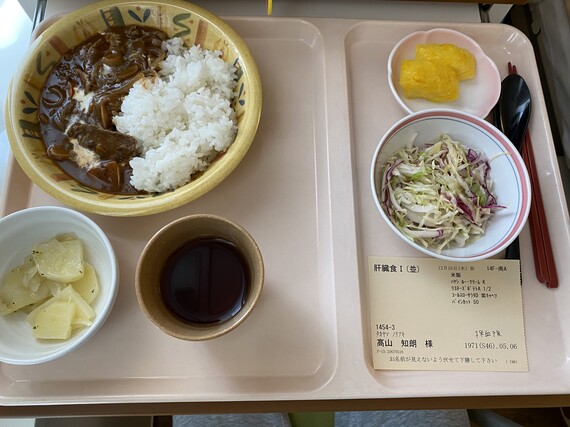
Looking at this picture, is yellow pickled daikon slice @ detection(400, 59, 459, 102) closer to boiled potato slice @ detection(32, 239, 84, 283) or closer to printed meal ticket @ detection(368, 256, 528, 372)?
printed meal ticket @ detection(368, 256, 528, 372)

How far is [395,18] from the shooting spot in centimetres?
126

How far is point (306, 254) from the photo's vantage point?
104 centimetres

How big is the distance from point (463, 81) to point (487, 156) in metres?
0.23

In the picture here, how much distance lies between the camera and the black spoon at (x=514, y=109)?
3.66ft

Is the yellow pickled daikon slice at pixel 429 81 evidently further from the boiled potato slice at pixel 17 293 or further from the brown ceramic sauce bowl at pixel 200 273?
the boiled potato slice at pixel 17 293

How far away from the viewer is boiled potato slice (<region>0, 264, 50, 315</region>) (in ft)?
2.95

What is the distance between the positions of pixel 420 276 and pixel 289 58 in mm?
641

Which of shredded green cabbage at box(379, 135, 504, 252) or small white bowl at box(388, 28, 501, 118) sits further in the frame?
small white bowl at box(388, 28, 501, 118)

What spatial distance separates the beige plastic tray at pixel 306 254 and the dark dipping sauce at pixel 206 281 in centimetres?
7

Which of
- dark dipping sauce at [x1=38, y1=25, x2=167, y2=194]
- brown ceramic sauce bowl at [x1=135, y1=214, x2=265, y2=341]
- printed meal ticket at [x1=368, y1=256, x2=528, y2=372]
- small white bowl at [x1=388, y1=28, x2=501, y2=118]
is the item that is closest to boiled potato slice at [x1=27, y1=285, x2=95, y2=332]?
brown ceramic sauce bowl at [x1=135, y1=214, x2=265, y2=341]

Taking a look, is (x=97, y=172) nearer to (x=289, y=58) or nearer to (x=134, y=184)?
(x=134, y=184)

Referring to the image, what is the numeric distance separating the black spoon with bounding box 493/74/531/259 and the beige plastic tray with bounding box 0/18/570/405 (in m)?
0.04

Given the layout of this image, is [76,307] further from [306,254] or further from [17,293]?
[306,254]

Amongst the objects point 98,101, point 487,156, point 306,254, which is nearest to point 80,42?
point 98,101
